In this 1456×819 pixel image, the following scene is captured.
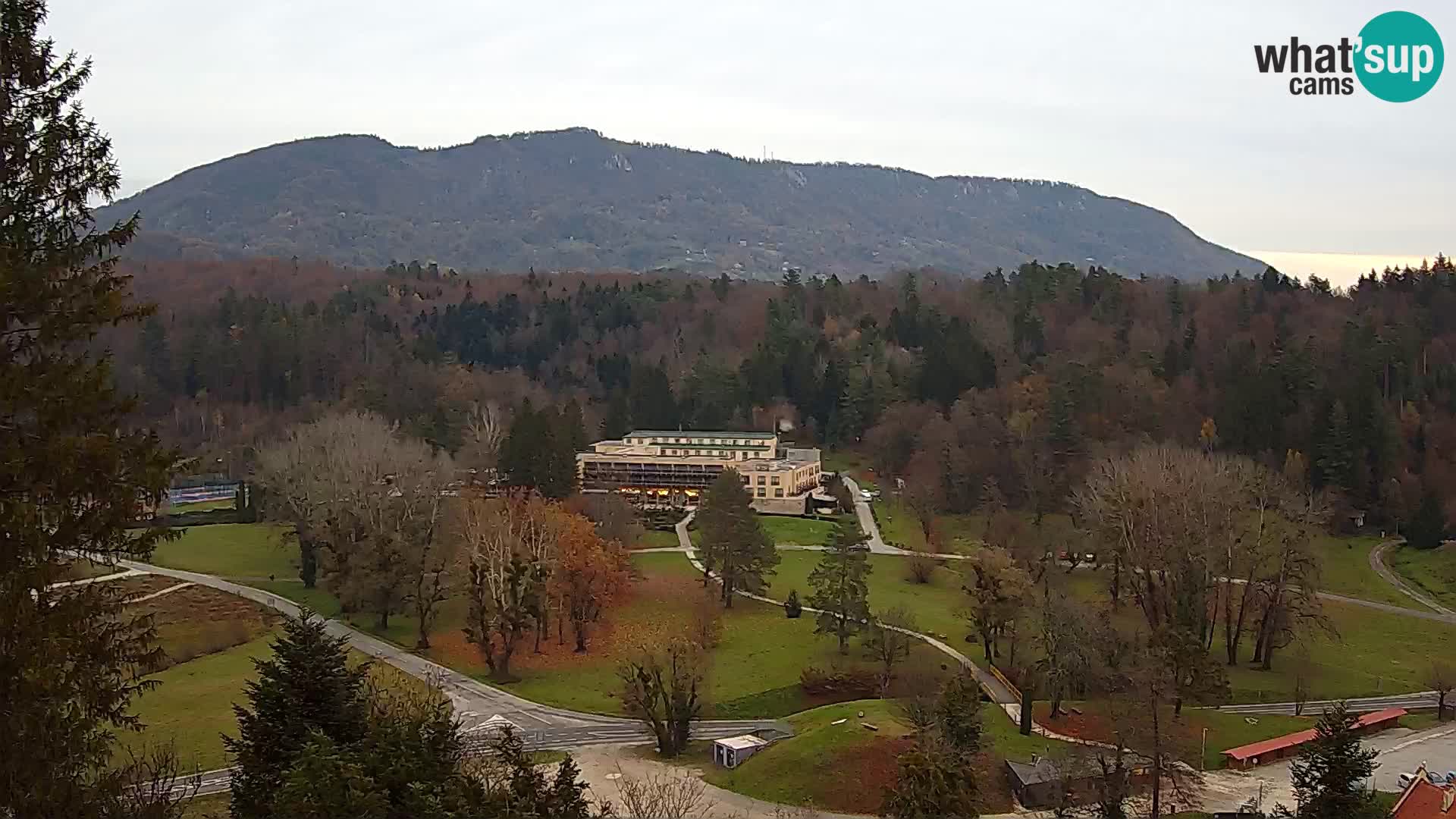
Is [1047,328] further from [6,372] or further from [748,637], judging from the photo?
[6,372]

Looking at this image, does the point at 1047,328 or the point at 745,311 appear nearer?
the point at 1047,328

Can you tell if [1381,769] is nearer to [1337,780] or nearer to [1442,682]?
[1442,682]

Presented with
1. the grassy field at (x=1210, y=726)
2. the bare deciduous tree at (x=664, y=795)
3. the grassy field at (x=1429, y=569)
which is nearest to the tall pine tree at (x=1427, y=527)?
the grassy field at (x=1429, y=569)

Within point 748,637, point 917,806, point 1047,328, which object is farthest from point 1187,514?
point 1047,328

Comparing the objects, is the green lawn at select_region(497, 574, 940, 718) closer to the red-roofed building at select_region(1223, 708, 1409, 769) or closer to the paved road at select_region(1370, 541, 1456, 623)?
the red-roofed building at select_region(1223, 708, 1409, 769)

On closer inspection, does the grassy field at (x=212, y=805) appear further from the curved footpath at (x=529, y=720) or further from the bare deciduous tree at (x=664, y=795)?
the bare deciduous tree at (x=664, y=795)

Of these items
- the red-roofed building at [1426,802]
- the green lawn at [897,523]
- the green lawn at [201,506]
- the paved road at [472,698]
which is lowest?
the paved road at [472,698]
